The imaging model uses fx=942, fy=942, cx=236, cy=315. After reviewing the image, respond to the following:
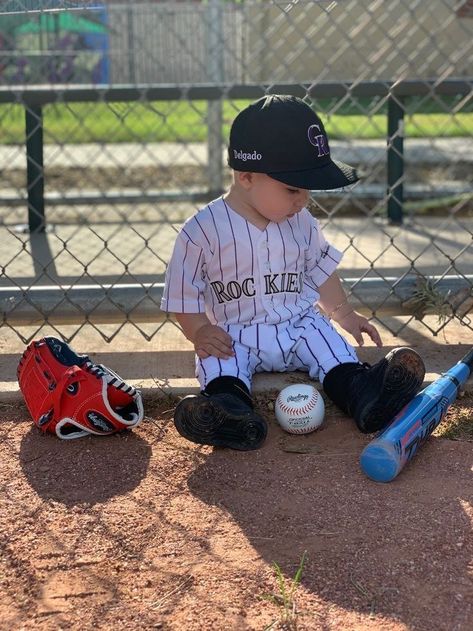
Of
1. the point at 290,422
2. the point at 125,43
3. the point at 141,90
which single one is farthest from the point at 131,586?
the point at 125,43

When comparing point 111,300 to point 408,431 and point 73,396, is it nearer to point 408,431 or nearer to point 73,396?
point 73,396

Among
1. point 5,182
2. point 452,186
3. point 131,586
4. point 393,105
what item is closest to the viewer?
point 131,586

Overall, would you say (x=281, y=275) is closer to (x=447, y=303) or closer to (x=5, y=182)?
(x=447, y=303)

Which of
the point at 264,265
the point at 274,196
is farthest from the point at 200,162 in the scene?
the point at 274,196

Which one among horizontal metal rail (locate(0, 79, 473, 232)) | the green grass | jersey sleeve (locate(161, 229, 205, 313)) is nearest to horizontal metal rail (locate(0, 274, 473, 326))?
jersey sleeve (locate(161, 229, 205, 313))

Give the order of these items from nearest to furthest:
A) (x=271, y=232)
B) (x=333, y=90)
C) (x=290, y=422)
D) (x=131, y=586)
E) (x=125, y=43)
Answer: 1. (x=131, y=586)
2. (x=290, y=422)
3. (x=271, y=232)
4. (x=333, y=90)
5. (x=125, y=43)

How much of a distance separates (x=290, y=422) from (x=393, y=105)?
3.51 m

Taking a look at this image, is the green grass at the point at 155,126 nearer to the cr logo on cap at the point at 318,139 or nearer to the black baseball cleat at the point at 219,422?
the cr logo on cap at the point at 318,139

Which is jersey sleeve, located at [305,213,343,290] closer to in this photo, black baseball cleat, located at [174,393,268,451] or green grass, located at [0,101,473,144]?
black baseball cleat, located at [174,393,268,451]

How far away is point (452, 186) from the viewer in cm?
746

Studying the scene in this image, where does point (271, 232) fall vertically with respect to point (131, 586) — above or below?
above

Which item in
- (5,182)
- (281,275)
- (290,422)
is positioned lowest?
(5,182)

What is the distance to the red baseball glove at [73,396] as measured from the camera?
9.91ft

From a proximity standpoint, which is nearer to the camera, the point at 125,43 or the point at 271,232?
the point at 271,232
